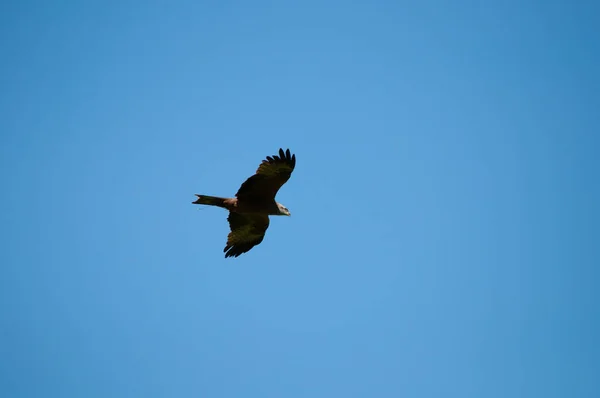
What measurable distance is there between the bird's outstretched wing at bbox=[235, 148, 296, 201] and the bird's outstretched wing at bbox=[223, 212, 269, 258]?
1182mm

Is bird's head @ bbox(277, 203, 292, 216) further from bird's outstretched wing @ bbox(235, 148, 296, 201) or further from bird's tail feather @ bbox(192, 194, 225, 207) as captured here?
bird's tail feather @ bbox(192, 194, 225, 207)

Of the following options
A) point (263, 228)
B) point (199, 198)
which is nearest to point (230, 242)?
point (263, 228)

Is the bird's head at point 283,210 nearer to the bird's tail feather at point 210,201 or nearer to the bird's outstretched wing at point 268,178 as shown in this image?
the bird's outstretched wing at point 268,178

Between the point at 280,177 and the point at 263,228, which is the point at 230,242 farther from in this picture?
the point at 280,177

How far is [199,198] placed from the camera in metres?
15.6

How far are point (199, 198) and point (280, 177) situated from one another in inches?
84.7

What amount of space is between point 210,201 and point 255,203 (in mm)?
1247

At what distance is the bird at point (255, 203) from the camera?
51.1 feet

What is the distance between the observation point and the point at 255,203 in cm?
1642

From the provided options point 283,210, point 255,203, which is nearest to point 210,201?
point 255,203

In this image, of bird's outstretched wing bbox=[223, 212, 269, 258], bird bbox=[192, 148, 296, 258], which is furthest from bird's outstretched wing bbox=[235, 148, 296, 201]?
bird's outstretched wing bbox=[223, 212, 269, 258]

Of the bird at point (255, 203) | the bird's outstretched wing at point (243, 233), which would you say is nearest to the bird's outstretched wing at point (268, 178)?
the bird at point (255, 203)

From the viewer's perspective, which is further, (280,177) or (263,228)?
(263,228)

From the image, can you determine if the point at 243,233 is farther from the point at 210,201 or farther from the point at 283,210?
the point at 210,201
